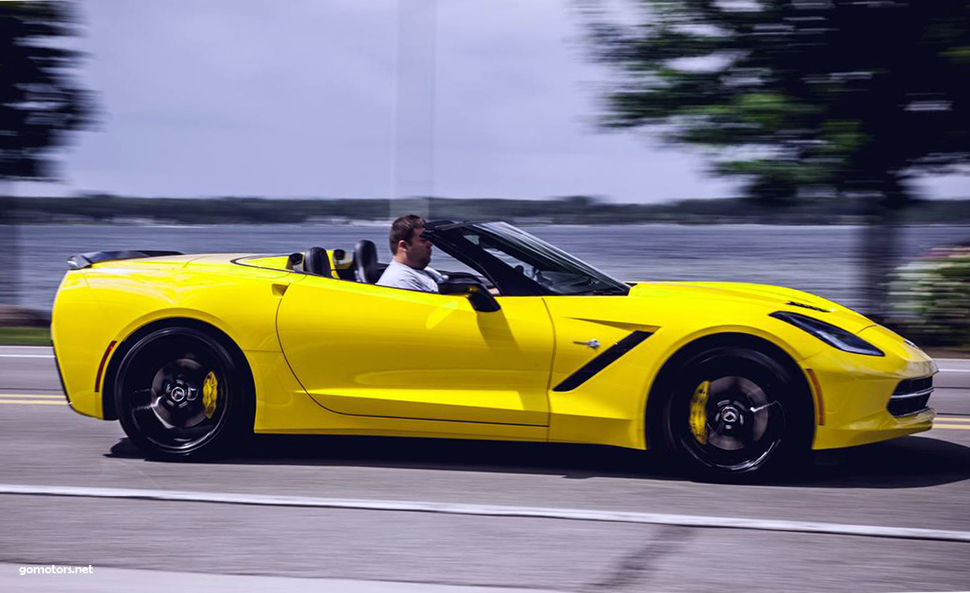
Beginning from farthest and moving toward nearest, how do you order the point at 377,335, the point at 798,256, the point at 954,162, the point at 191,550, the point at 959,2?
the point at 798,256
the point at 954,162
the point at 959,2
the point at 377,335
the point at 191,550

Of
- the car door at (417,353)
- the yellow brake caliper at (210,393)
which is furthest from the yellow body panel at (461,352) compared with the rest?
the yellow brake caliper at (210,393)

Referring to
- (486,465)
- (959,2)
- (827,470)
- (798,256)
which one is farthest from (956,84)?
(798,256)

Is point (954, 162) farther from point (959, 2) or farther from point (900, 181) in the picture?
point (959, 2)

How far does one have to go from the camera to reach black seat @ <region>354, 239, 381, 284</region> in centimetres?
622

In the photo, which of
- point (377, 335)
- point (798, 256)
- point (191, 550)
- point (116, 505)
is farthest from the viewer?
point (798, 256)

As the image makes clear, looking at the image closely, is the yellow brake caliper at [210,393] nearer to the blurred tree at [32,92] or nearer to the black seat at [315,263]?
the black seat at [315,263]

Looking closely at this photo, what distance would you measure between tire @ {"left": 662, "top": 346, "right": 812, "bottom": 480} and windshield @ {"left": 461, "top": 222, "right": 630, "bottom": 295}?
0.69 metres

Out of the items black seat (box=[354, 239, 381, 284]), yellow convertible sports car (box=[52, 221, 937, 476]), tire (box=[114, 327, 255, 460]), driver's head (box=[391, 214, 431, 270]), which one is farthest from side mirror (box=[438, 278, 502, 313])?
tire (box=[114, 327, 255, 460])

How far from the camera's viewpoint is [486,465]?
5.81 metres

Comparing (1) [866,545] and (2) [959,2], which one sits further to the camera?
(2) [959,2]

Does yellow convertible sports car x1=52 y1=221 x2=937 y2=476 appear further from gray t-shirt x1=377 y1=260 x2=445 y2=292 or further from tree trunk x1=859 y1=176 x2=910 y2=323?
tree trunk x1=859 y1=176 x2=910 y2=323

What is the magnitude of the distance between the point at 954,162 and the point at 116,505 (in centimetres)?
958

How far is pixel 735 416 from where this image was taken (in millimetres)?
5328

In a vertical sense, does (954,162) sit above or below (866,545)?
above
